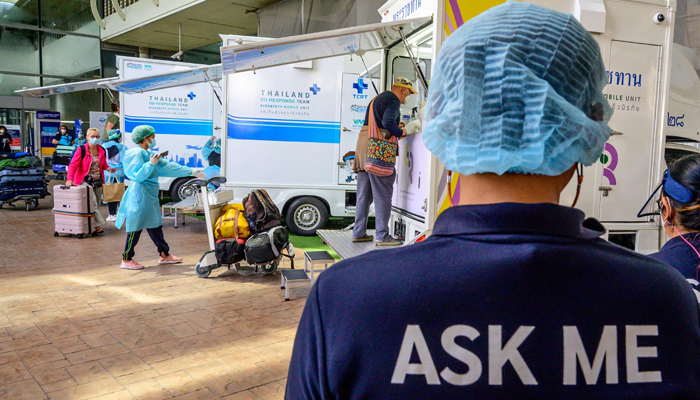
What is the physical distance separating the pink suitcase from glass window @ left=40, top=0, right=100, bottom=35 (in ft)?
42.3

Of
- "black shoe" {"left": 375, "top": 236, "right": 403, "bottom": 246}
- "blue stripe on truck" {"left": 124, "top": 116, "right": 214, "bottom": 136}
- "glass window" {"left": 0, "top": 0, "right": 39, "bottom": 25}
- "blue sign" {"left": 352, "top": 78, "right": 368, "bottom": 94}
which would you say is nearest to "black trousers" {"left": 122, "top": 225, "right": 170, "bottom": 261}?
"black shoe" {"left": 375, "top": 236, "right": 403, "bottom": 246}

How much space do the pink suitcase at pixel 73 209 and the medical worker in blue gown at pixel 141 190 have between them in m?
2.20

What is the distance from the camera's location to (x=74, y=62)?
18500 millimetres

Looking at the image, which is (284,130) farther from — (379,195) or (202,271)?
(379,195)

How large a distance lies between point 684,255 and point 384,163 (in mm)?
3134

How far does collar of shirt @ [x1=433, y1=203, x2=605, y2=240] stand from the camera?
30.8 inches

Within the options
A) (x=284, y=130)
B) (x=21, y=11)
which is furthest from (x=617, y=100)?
(x=21, y=11)

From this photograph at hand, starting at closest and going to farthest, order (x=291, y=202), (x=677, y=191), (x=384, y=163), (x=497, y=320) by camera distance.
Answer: (x=497, y=320), (x=677, y=191), (x=384, y=163), (x=291, y=202)

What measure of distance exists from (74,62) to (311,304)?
825 inches

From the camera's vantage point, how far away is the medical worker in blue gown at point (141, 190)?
590 centimetres

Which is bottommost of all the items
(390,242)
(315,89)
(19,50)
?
(390,242)

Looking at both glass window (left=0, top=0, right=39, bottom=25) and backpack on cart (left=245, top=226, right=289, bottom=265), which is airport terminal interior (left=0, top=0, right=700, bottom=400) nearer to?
backpack on cart (left=245, top=226, right=289, bottom=265)

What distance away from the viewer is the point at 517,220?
78 cm

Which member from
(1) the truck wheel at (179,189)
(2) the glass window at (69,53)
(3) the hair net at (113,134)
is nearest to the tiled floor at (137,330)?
(3) the hair net at (113,134)
